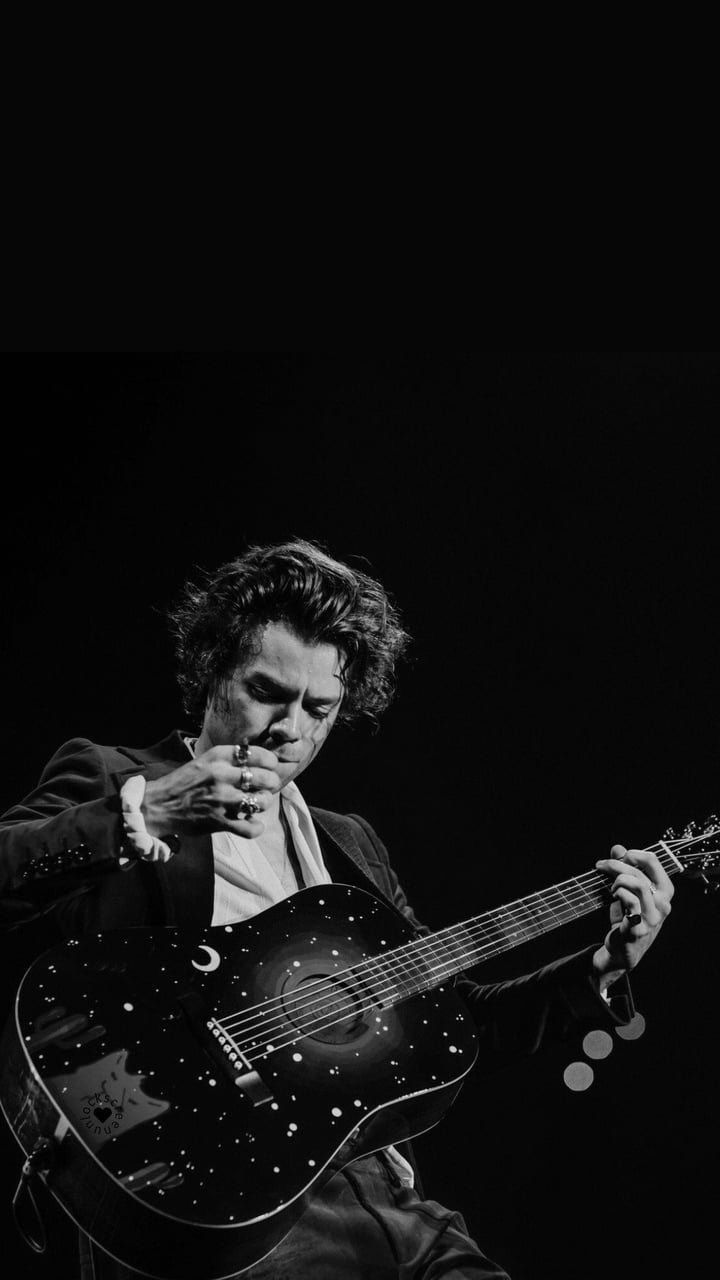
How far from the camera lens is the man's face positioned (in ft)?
6.49

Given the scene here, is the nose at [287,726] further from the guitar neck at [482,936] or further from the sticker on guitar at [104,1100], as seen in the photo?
the sticker on guitar at [104,1100]

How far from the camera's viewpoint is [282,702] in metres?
1.99

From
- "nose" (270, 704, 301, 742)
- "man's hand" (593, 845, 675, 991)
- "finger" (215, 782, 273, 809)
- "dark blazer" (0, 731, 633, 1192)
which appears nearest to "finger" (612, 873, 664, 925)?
"man's hand" (593, 845, 675, 991)

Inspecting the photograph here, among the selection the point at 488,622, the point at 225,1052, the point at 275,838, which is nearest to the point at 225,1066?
the point at 225,1052

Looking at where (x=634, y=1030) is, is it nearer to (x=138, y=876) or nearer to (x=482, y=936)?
(x=482, y=936)

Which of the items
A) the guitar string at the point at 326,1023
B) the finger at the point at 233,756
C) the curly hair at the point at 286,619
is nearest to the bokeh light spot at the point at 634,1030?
the guitar string at the point at 326,1023

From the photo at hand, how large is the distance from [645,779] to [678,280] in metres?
1.25

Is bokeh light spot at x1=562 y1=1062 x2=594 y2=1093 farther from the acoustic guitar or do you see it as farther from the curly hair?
the curly hair

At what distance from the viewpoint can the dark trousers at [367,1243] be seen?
5.07 ft

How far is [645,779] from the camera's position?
234 centimetres

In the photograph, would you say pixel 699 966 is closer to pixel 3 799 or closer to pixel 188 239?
pixel 3 799

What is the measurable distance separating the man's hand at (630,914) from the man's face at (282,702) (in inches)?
25.3

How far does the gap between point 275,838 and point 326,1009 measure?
446 millimetres

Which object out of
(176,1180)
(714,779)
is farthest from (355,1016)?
(714,779)
